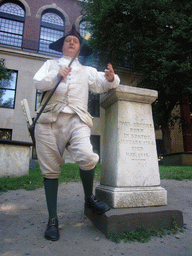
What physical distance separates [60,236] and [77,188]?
8.24 ft

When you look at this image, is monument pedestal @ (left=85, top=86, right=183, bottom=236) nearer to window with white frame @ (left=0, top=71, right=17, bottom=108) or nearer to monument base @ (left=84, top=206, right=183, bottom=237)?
monument base @ (left=84, top=206, right=183, bottom=237)

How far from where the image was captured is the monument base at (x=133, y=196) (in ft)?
7.80

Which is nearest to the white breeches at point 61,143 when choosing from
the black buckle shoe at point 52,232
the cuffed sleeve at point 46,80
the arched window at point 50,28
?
the cuffed sleeve at point 46,80

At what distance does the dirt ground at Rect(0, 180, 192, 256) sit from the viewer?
1881mm

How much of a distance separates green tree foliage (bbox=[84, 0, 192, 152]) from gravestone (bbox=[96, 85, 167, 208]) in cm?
856

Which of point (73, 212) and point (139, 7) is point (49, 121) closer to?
point (73, 212)

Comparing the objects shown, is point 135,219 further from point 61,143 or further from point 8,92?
point 8,92

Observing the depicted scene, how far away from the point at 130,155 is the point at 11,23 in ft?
55.9

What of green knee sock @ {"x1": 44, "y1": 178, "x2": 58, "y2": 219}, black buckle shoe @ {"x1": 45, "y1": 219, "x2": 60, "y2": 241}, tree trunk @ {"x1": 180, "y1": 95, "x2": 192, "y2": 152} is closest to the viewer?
black buckle shoe @ {"x1": 45, "y1": 219, "x2": 60, "y2": 241}

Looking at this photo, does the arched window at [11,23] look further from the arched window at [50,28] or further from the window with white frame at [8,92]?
the window with white frame at [8,92]

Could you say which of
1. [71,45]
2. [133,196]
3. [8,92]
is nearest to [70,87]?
[71,45]

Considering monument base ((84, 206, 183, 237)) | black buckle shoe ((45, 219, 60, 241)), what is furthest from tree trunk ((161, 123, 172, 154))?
black buckle shoe ((45, 219, 60, 241))

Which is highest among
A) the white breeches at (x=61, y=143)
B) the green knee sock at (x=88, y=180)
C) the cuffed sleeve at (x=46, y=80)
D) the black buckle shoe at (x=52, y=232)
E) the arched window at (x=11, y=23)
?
the arched window at (x=11, y=23)

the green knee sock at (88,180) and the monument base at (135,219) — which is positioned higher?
the green knee sock at (88,180)
